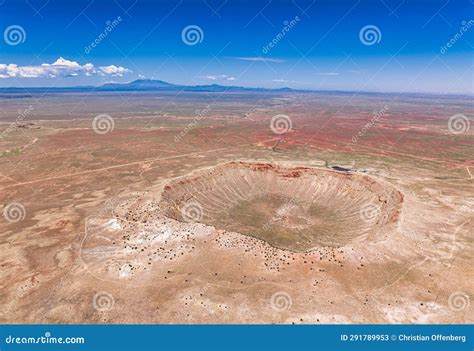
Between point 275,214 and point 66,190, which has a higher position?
point 66,190

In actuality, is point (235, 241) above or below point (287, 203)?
above

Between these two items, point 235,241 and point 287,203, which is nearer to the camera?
point 235,241

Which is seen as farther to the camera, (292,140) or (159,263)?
(292,140)

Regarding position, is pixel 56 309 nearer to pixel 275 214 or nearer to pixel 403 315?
pixel 403 315

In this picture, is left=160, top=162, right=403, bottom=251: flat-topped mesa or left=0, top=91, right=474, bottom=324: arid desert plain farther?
left=160, top=162, right=403, bottom=251: flat-topped mesa

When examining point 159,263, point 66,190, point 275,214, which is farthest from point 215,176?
point 159,263

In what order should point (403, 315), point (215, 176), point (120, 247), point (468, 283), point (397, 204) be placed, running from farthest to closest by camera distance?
point (215, 176)
point (397, 204)
point (120, 247)
point (468, 283)
point (403, 315)

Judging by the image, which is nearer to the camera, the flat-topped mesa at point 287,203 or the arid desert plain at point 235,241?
the arid desert plain at point 235,241

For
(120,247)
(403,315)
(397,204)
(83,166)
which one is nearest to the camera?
(403,315)
